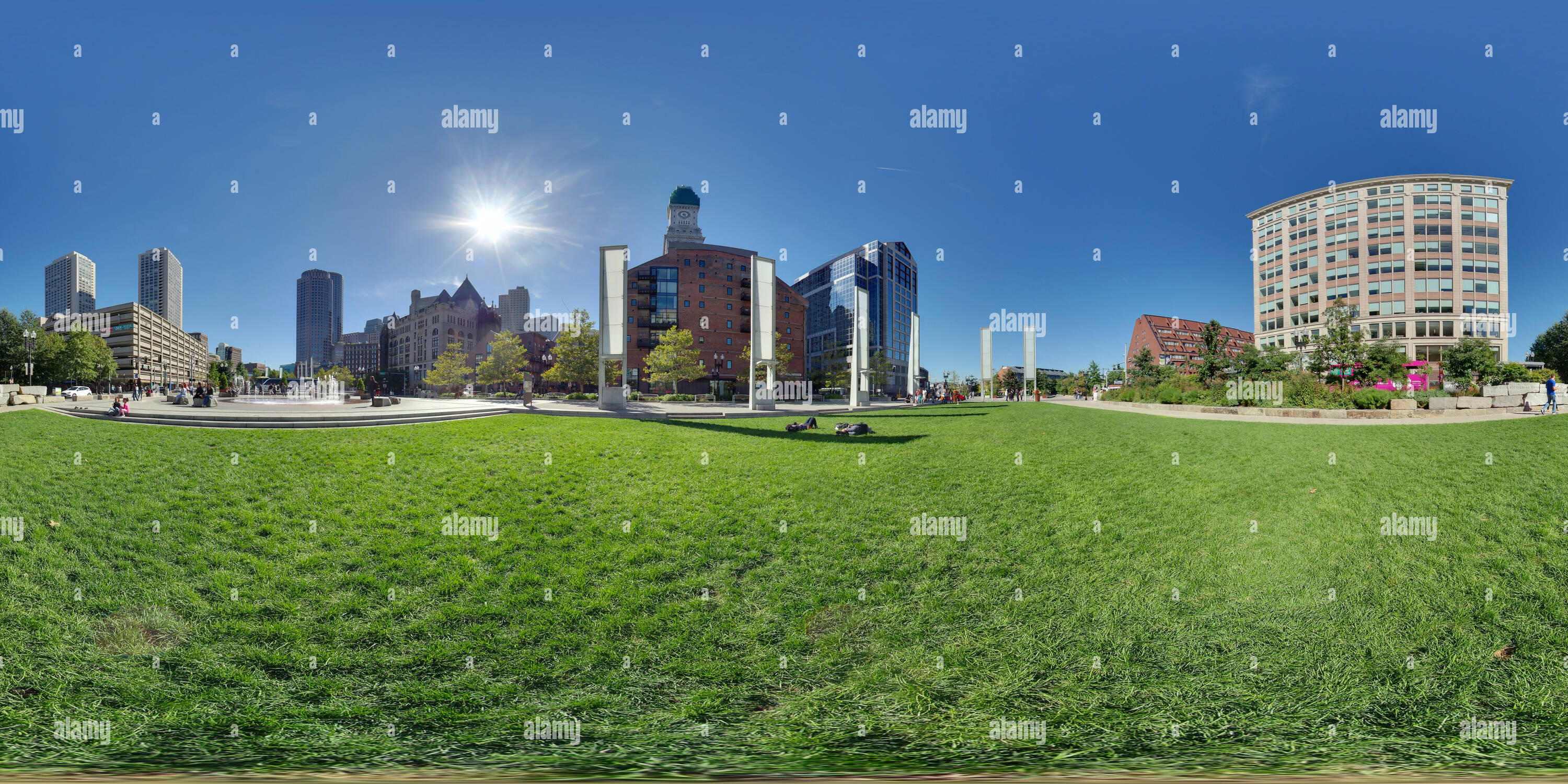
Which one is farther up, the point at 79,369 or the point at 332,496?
the point at 79,369

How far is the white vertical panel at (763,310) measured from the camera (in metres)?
25.3

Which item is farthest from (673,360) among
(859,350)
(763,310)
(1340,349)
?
(1340,349)

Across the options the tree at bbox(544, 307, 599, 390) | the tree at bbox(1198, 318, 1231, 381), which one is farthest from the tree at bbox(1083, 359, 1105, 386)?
the tree at bbox(544, 307, 599, 390)

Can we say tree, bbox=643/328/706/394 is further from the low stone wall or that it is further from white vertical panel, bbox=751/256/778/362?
the low stone wall

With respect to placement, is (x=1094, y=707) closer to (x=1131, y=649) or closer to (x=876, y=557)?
(x=1131, y=649)

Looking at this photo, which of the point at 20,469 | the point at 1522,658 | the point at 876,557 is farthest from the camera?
the point at 20,469

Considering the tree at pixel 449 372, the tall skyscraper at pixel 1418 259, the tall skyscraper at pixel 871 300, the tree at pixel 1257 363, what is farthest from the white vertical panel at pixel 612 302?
the tall skyscraper at pixel 1418 259

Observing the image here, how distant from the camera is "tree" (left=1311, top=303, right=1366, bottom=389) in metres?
33.8

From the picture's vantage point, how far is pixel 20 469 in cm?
817

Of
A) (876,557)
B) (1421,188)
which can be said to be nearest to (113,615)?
(876,557)

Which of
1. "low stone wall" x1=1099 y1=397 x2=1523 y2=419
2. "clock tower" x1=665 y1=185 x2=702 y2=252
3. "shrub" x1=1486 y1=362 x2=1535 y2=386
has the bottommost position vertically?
"low stone wall" x1=1099 y1=397 x2=1523 y2=419

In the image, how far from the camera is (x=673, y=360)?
45.2 m

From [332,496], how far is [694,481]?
502 cm

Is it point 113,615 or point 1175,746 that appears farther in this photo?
point 113,615
